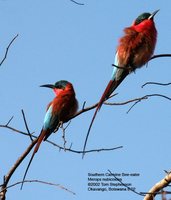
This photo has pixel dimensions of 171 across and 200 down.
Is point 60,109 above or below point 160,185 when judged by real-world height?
above

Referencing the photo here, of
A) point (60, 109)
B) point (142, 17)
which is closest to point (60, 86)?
point (60, 109)

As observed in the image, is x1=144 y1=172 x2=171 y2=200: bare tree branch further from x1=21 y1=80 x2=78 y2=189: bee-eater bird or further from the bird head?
the bird head

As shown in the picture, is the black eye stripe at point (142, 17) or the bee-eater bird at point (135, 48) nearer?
the bee-eater bird at point (135, 48)

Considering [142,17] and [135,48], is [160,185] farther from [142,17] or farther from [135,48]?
[142,17]

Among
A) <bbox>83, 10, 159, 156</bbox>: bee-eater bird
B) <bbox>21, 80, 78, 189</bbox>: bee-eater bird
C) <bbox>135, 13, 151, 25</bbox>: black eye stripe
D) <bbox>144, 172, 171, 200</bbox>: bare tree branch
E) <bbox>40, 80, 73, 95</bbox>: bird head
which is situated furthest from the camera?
<bbox>40, 80, 73, 95</bbox>: bird head

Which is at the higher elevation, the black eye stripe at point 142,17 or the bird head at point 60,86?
the black eye stripe at point 142,17

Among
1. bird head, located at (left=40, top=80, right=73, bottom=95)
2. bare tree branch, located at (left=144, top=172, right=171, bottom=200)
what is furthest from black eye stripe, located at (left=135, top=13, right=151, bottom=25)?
bare tree branch, located at (left=144, top=172, right=171, bottom=200)

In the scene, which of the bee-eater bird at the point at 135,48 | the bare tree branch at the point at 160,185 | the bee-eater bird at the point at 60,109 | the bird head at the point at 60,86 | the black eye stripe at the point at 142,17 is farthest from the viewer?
the bird head at the point at 60,86

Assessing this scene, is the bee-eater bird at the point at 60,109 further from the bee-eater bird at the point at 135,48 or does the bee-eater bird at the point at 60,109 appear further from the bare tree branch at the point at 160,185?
the bare tree branch at the point at 160,185

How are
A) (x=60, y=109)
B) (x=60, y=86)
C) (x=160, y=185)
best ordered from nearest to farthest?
(x=160, y=185) < (x=60, y=109) < (x=60, y=86)

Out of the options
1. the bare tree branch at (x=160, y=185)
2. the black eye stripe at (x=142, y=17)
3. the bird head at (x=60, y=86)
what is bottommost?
the bare tree branch at (x=160, y=185)

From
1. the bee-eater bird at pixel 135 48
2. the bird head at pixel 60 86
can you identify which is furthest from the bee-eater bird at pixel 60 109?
the bee-eater bird at pixel 135 48

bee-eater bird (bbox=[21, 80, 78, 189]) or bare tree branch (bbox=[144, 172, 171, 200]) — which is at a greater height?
bee-eater bird (bbox=[21, 80, 78, 189])

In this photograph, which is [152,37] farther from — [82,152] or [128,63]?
[82,152]
